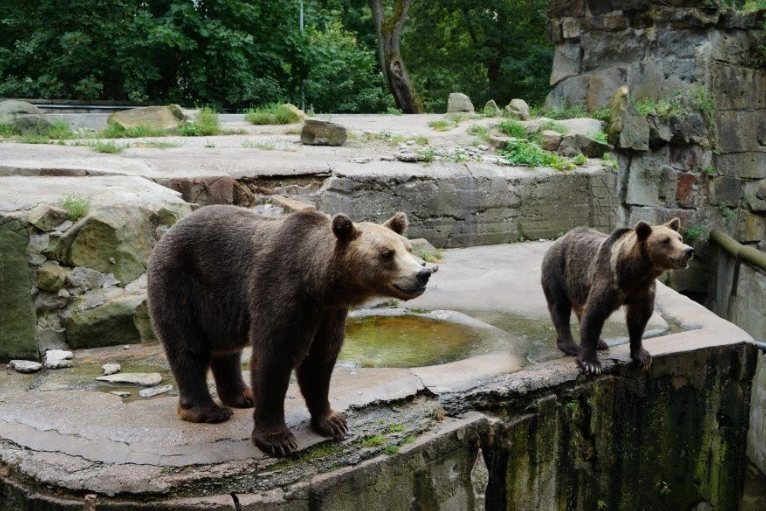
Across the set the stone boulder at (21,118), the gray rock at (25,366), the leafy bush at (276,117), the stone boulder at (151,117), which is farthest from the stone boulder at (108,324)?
the leafy bush at (276,117)

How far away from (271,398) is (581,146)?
9046mm

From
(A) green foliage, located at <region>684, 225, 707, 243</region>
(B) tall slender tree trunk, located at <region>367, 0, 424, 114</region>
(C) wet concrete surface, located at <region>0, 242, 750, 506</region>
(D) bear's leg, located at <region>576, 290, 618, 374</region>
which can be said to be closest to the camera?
(C) wet concrete surface, located at <region>0, 242, 750, 506</region>

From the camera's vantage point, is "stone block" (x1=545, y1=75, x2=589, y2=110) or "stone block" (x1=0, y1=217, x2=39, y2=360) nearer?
"stone block" (x1=0, y1=217, x2=39, y2=360)

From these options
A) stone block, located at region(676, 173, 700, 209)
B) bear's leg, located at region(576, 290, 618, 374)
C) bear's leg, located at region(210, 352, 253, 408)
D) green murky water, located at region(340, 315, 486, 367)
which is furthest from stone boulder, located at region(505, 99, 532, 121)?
bear's leg, located at region(210, 352, 253, 408)

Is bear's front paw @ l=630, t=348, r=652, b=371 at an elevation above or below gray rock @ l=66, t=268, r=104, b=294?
below

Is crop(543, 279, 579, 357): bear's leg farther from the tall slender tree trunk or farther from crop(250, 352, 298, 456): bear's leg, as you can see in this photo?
the tall slender tree trunk

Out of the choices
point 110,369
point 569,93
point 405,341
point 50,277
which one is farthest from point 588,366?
point 569,93

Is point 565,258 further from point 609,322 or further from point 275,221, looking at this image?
point 275,221

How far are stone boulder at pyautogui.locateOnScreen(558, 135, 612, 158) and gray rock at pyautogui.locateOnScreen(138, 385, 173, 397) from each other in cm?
821

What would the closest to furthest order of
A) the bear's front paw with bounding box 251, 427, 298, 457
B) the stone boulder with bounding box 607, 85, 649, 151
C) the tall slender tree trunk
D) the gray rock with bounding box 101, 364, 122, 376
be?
the bear's front paw with bounding box 251, 427, 298, 457 → the gray rock with bounding box 101, 364, 122, 376 → the stone boulder with bounding box 607, 85, 649, 151 → the tall slender tree trunk

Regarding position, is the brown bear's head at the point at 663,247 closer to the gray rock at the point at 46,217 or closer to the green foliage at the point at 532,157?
the gray rock at the point at 46,217

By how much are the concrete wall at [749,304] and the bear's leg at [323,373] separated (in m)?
6.97

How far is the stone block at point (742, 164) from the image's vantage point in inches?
558

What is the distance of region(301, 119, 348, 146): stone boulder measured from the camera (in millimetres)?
11195
